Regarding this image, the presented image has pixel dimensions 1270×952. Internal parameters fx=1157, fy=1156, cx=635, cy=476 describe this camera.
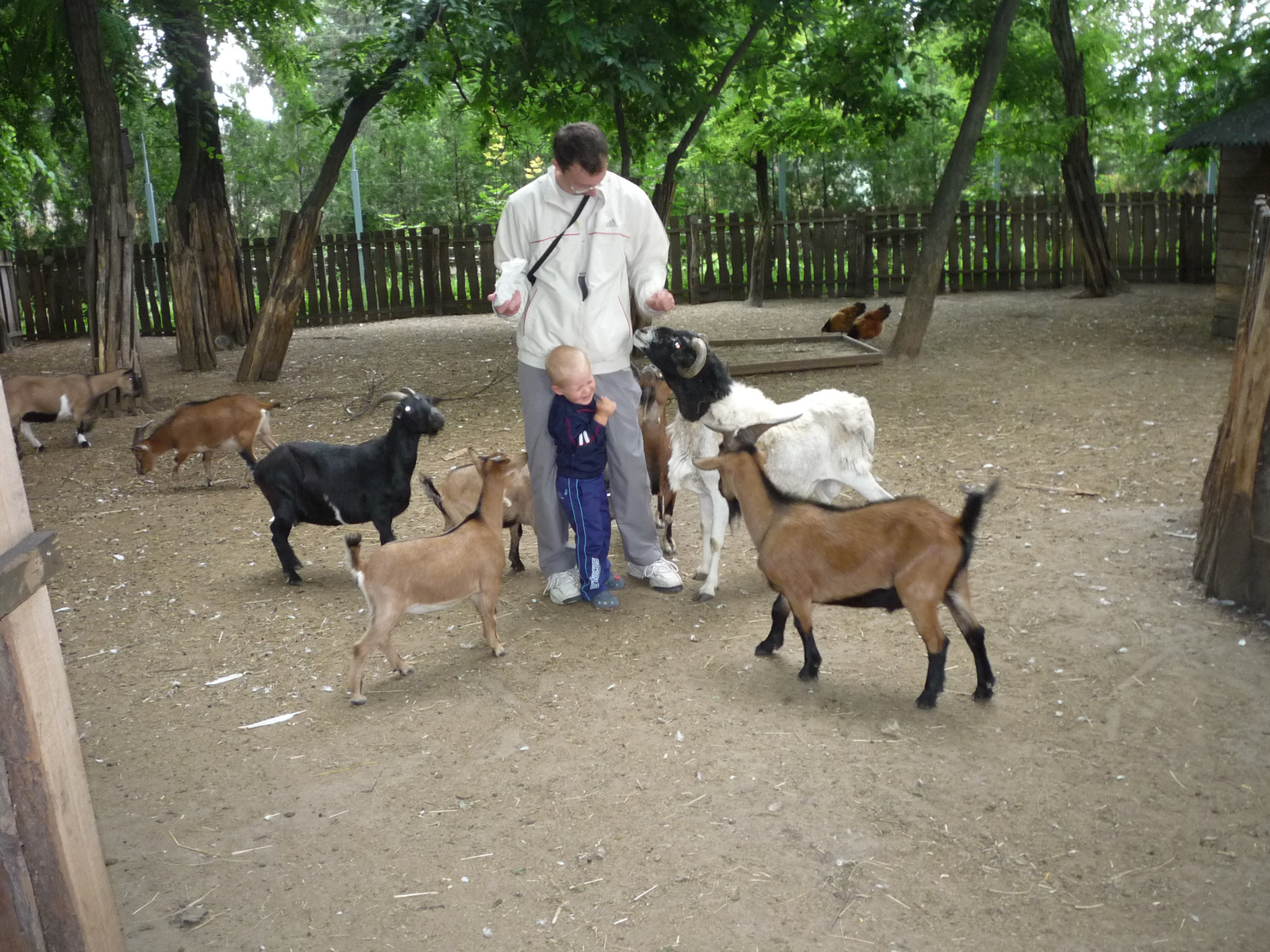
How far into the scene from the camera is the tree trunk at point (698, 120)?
1244cm

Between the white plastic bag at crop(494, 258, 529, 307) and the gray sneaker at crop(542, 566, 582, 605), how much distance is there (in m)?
1.46

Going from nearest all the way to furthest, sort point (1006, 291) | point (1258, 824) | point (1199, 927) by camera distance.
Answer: point (1199, 927) → point (1258, 824) → point (1006, 291)

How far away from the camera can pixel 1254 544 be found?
534 cm

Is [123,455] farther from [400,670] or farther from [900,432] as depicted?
[900,432]

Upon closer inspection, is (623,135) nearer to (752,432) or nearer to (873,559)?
(752,432)

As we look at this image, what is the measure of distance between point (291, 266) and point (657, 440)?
7447 mm

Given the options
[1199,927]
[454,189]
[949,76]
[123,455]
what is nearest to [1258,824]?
[1199,927]

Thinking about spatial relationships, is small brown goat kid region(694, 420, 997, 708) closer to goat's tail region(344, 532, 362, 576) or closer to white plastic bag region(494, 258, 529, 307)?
white plastic bag region(494, 258, 529, 307)

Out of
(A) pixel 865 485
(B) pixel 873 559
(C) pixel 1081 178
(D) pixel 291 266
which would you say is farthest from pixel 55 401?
(C) pixel 1081 178

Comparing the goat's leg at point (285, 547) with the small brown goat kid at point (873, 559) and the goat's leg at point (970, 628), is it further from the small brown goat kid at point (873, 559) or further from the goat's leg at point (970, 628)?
the goat's leg at point (970, 628)

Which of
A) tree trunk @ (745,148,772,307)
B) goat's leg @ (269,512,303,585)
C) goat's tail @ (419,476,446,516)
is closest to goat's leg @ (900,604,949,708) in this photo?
goat's tail @ (419,476,446,516)

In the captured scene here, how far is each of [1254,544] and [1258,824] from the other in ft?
6.72

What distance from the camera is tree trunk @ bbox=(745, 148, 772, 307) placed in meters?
18.5

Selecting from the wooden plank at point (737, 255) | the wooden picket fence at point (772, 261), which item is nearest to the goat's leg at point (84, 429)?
the wooden picket fence at point (772, 261)
